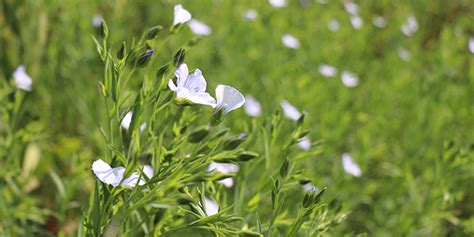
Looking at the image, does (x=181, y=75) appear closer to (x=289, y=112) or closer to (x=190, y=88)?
Answer: (x=190, y=88)

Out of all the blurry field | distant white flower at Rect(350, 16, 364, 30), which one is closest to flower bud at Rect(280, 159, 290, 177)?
the blurry field

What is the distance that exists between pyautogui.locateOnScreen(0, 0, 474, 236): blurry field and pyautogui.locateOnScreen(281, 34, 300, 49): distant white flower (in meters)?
0.05

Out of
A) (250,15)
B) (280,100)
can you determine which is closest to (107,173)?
(280,100)

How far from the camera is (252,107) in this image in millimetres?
2611

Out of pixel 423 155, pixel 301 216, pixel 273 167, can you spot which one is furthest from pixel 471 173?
pixel 301 216

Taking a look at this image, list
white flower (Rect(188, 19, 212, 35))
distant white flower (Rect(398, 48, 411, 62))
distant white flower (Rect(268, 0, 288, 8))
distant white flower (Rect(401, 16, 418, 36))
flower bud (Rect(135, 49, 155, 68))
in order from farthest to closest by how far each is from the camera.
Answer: distant white flower (Rect(401, 16, 418, 36)) → distant white flower (Rect(398, 48, 411, 62)) → distant white flower (Rect(268, 0, 288, 8)) → white flower (Rect(188, 19, 212, 35)) → flower bud (Rect(135, 49, 155, 68))

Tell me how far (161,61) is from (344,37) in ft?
4.64

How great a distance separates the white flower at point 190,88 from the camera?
113 centimetres

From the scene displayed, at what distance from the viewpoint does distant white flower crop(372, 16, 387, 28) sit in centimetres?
418

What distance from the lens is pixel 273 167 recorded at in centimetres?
236

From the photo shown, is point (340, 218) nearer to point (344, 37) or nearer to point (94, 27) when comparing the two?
point (94, 27)

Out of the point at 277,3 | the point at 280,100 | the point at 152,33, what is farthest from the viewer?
the point at 277,3

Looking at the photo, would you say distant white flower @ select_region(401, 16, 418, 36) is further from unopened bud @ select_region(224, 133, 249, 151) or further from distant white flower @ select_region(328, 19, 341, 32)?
unopened bud @ select_region(224, 133, 249, 151)

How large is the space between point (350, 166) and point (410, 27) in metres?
2.16
